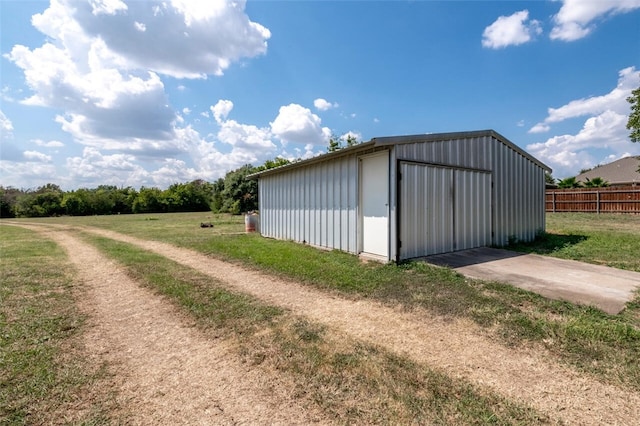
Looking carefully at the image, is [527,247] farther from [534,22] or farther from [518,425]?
[518,425]

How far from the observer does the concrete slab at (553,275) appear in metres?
4.12

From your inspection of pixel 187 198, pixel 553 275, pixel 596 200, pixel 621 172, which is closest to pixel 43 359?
pixel 553 275

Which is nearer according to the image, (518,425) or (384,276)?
(518,425)

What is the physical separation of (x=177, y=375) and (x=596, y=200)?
2447 centimetres

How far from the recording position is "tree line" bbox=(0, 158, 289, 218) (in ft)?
96.0

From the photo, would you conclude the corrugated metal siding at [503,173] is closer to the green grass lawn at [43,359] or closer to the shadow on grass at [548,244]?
the shadow on grass at [548,244]

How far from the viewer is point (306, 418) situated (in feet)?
6.51

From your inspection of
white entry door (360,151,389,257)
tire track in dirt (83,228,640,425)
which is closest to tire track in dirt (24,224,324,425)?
tire track in dirt (83,228,640,425)

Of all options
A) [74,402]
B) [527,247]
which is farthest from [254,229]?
[74,402]

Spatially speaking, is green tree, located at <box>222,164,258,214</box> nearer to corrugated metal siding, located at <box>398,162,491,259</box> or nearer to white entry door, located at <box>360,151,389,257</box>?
white entry door, located at <box>360,151,389,257</box>

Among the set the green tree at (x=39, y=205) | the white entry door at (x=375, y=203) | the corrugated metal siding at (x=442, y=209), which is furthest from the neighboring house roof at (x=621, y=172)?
the green tree at (x=39, y=205)

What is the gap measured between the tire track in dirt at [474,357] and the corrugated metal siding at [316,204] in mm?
3268

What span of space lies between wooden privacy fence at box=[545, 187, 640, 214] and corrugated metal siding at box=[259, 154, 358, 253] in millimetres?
19317

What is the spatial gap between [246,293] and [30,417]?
9.12 ft
